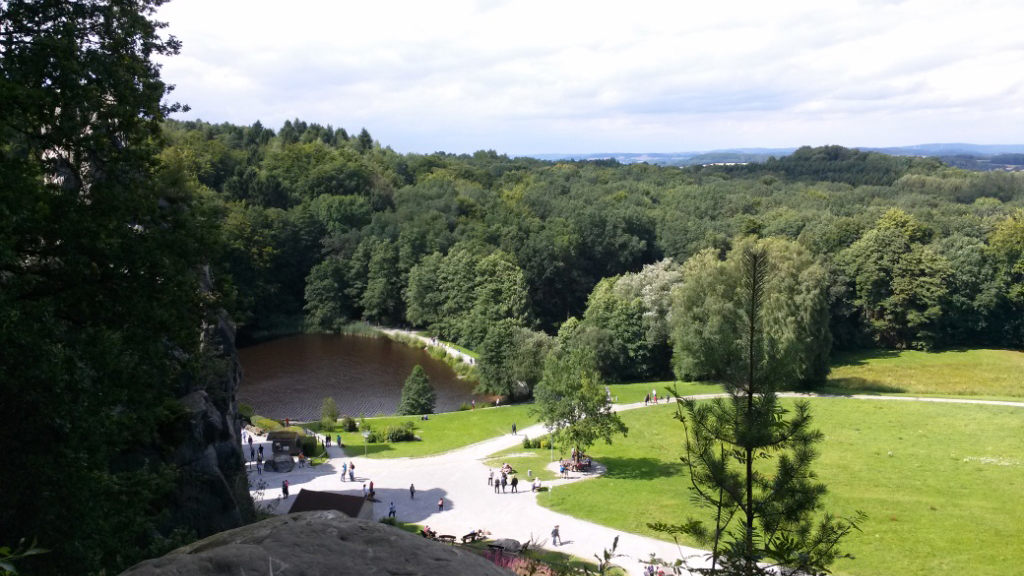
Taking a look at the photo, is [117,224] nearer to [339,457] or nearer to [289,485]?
[289,485]

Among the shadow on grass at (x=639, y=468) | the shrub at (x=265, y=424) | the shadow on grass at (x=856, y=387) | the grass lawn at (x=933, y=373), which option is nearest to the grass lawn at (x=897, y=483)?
the shadow on grass at (x=639, y=468)

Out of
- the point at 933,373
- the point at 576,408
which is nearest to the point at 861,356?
the point at 933,373

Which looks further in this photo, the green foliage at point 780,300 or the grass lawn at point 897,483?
the green foliage at point 780,300

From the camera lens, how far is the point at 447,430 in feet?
109

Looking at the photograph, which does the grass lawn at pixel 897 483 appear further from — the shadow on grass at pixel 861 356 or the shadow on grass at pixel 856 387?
the shadow on grass at pixel 861 356

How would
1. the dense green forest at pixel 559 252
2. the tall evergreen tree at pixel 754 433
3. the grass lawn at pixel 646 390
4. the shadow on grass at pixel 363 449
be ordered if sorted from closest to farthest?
1. the tall evergreen tree at pixel 754 433
2. the shadow on grass at pixel 363 449
3. the grass lawn at pixel 646 390
4. the dense green forest at pixel 559 252

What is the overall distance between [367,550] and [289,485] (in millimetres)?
22477

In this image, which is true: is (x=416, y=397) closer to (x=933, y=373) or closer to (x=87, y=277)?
(x=87, y=277)

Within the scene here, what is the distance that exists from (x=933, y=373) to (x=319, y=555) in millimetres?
50942

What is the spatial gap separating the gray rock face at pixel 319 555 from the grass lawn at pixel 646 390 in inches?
1321

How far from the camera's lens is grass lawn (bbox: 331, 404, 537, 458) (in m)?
30.3

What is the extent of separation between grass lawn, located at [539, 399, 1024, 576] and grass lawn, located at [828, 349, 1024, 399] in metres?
6.98

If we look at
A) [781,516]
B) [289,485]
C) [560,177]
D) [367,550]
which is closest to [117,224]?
[367,550]

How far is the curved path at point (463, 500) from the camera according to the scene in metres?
20.0
